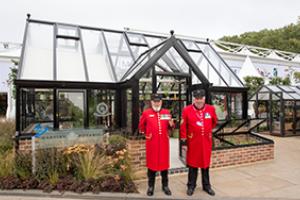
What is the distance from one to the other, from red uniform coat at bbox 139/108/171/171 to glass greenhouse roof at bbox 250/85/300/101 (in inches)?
340

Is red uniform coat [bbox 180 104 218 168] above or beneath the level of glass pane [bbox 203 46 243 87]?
beneath

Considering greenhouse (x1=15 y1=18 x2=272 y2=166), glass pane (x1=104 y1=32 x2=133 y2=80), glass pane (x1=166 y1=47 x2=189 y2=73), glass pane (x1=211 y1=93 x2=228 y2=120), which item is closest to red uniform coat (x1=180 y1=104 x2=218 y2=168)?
greenhouse (x1=15 y1=18 x2=272 y2=166)

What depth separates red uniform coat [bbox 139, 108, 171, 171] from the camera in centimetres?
367

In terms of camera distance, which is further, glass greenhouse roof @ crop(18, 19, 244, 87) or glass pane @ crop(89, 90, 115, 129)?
glass pane @ crop(89, 90, 115, 129)

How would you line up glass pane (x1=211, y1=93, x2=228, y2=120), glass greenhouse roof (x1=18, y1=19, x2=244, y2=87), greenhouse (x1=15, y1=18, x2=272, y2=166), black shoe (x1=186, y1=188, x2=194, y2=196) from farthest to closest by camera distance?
glass pane (x1=211, y1=93, x2=228, y2=120) → glass greenhouse roof (x1=18, y1=19, x2=244, y2=87) → greenhouse (x1=15, y1=18, x2=272, y2=166) → black shoe (x1=186, y1=188, x2=194, y2=196)

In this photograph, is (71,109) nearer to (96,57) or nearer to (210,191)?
(96,57)

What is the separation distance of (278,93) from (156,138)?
29.1ft

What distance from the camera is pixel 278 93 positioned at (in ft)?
34.2

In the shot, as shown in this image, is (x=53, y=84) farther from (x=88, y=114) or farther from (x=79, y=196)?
(x=79, y=196)

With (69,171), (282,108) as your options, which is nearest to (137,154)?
(69,171)

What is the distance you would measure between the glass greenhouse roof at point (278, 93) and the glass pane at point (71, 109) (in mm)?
8718

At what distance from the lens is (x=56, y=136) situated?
14.3 ft

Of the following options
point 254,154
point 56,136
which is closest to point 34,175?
point 56,136

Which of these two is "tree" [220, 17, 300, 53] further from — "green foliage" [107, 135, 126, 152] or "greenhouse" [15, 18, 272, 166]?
"green foliage" [107, 135, 126, 152]
